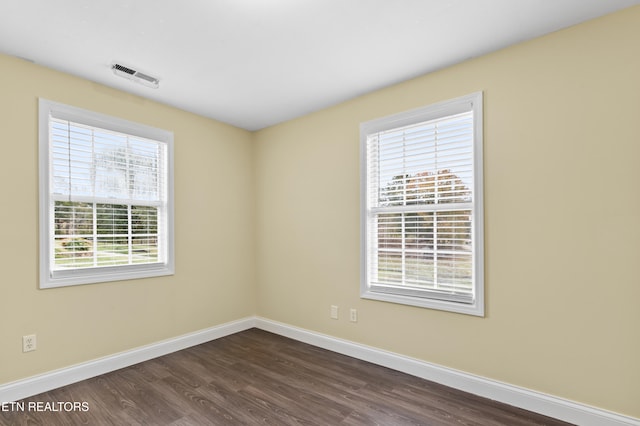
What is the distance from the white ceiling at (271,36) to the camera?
188 cm

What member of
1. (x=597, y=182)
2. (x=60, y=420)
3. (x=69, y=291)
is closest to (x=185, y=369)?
(x=60, y=420)

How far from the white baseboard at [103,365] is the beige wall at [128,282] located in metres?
0.06

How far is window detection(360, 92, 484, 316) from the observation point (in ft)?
8.16

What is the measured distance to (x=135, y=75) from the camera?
2639 millimetres

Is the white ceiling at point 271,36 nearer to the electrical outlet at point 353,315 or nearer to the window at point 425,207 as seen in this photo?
the window at point 425,207

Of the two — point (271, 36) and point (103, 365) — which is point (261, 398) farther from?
point (271, 36)

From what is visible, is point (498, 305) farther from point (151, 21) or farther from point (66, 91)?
point (66, 91)

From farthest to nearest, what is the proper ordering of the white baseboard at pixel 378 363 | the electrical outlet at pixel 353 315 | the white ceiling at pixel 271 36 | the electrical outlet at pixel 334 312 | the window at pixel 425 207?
the electrical outlet at pixel 334 312, the electrical outlet at pixel 353 315, the window at pixel 425 207, the white baseboard at pixel 378 363, the white ceiling at pixel 271 36

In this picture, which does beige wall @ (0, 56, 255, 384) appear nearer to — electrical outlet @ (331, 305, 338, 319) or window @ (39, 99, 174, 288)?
window @ (39, 99, 174, 288)

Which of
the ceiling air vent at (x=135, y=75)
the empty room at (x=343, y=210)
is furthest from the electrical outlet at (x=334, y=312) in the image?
the ceiling air vent at (x=135, y=75)

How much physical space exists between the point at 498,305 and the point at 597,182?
3.34 feet

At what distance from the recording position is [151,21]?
6.53ft

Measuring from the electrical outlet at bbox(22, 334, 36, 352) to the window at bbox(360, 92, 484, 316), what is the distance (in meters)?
2.67

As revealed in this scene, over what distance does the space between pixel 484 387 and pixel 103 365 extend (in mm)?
3095
